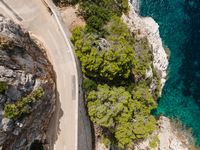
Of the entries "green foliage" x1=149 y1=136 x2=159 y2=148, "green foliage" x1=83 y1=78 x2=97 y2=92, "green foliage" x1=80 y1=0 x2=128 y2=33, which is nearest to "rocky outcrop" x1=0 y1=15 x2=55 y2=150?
"green foliage" x1=83 y1=78 x2=97 y2=92

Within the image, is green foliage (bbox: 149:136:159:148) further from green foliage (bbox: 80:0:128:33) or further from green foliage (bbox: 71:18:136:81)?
green foliage (bbox: 80:0:128:33)

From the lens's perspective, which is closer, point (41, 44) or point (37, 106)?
point (37, 106)

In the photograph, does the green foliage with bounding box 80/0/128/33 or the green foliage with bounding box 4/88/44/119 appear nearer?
the green foliage with bounding box 4/88/44/119

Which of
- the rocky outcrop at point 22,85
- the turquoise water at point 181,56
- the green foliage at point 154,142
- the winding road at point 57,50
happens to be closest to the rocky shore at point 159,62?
the turquoise water at point 181,56

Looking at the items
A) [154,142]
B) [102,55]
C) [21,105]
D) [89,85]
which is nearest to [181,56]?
[154,142]

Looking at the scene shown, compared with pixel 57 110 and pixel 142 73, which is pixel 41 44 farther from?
pixel 142 73

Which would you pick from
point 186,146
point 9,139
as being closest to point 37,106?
point 9,139

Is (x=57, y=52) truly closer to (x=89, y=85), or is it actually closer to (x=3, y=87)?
(x=89, y=85)
